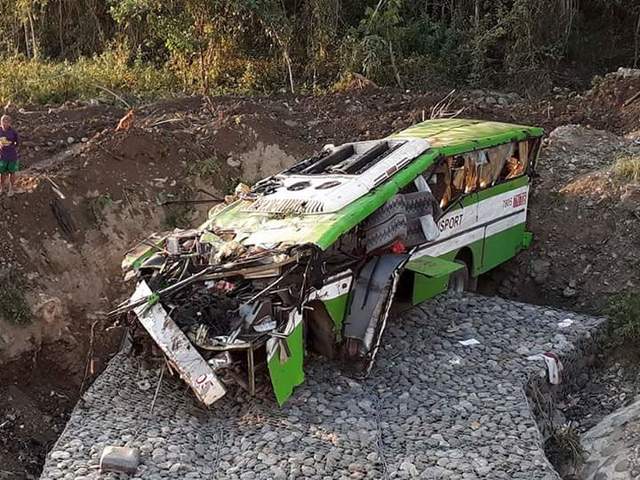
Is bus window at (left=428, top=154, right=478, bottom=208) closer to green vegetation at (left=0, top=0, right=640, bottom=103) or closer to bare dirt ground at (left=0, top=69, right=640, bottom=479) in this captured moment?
bare dirt ground at (left=0, top=69, right=640, bottom=479)

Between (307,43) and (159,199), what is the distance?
371 inches

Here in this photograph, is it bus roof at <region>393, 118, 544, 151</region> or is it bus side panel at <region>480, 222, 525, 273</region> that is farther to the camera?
bus side panel at <region>480, 222, 525, 273</region>

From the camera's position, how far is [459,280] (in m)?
10.1

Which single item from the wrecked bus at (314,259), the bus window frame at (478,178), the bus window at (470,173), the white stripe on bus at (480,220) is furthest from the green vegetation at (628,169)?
the bus window at (470,173)

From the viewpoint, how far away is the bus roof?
31.6 ft

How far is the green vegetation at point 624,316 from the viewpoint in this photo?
927cm

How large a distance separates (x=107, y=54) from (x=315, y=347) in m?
14.5

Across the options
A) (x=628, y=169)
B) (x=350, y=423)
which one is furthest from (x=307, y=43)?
(x=350, y=423)

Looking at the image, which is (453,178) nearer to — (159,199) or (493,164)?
(493,164)

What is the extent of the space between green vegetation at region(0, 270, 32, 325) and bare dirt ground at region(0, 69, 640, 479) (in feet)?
0.25

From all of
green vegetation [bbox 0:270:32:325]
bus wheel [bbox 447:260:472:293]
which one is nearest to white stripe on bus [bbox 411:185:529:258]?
bus wheel [bbox 447:260:472:293]

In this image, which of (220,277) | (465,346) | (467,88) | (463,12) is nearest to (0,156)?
(220,277)

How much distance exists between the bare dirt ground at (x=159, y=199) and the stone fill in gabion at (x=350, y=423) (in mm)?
1032

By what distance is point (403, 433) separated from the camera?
22.8 feet
